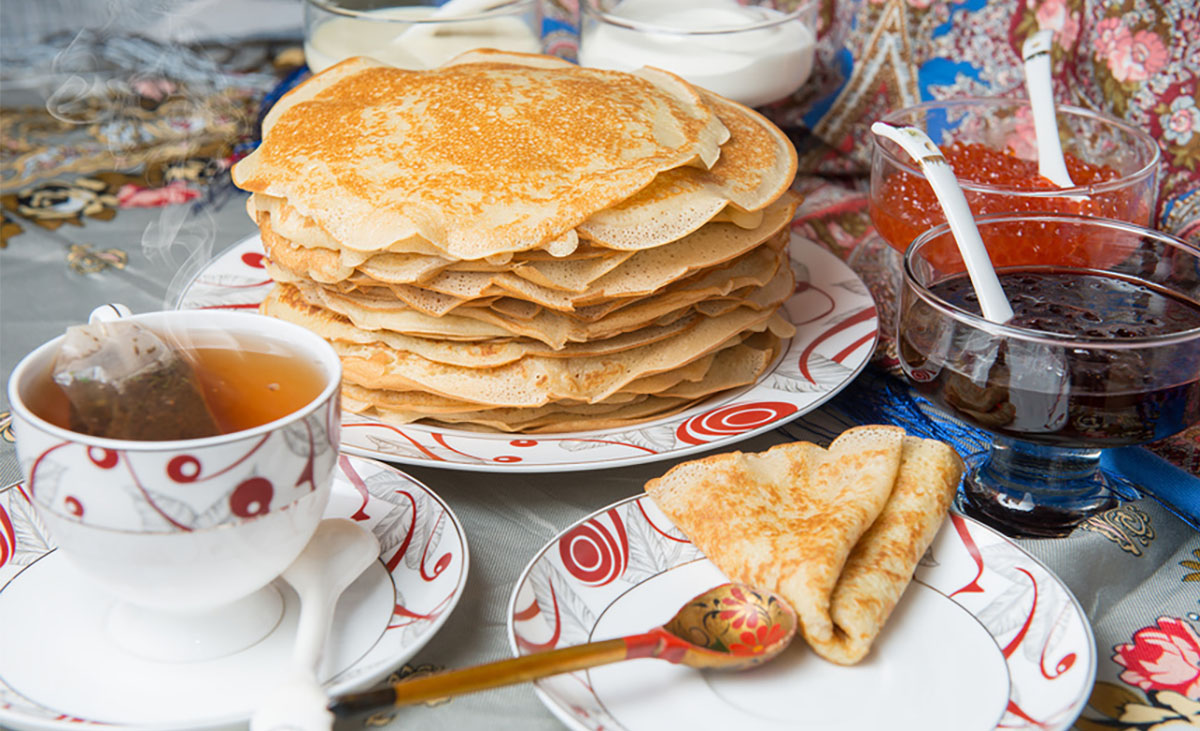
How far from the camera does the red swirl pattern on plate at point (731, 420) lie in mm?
1174

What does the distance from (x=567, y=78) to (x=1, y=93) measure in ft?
6.13

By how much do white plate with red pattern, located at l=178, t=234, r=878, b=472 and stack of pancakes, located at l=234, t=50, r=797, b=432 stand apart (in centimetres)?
3

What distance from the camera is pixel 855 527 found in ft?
2.99

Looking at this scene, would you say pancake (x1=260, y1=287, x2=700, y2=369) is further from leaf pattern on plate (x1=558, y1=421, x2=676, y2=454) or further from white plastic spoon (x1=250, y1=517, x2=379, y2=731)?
white plastic spoon (x1=250, y1=517, x2=379, y2=731)

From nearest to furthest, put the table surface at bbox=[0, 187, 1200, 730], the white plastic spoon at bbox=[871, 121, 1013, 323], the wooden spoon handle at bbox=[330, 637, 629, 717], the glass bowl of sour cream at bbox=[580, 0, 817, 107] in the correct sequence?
1. the wooden spoon handle at bbox=[330, 637, 629, 717]
2. the table surface at bbox=[0, 187, 1200, 730]
3. the white plastic spoon at bbox=[871, 121, 1013, 323]
4. the glass bowl of sour cream at bbox=[580, 0, 817, 107]

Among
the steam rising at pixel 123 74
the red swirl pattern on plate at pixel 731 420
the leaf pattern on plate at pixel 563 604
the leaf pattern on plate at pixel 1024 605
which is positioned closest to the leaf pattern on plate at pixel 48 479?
the leaf pattern on plate at pixel 563 604

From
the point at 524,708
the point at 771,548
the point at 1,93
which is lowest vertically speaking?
the point at 1,93

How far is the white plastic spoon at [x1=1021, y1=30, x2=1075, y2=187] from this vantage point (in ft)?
4.95

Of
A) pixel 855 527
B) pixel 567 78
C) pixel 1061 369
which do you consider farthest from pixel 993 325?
pixel 567 78

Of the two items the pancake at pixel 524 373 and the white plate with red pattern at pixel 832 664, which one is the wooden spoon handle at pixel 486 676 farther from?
the pancake at pixel 524 373

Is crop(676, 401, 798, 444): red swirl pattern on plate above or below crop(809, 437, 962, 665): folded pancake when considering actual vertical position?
below

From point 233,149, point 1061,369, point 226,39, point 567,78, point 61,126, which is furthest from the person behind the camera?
point 226,39

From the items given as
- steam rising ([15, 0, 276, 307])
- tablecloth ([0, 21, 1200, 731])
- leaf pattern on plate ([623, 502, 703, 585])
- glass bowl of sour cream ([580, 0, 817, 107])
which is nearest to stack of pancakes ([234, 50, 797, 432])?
tablecloth ([0, 21, 1200, 731])

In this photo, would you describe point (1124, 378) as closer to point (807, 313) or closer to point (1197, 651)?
point (1197, 651)
